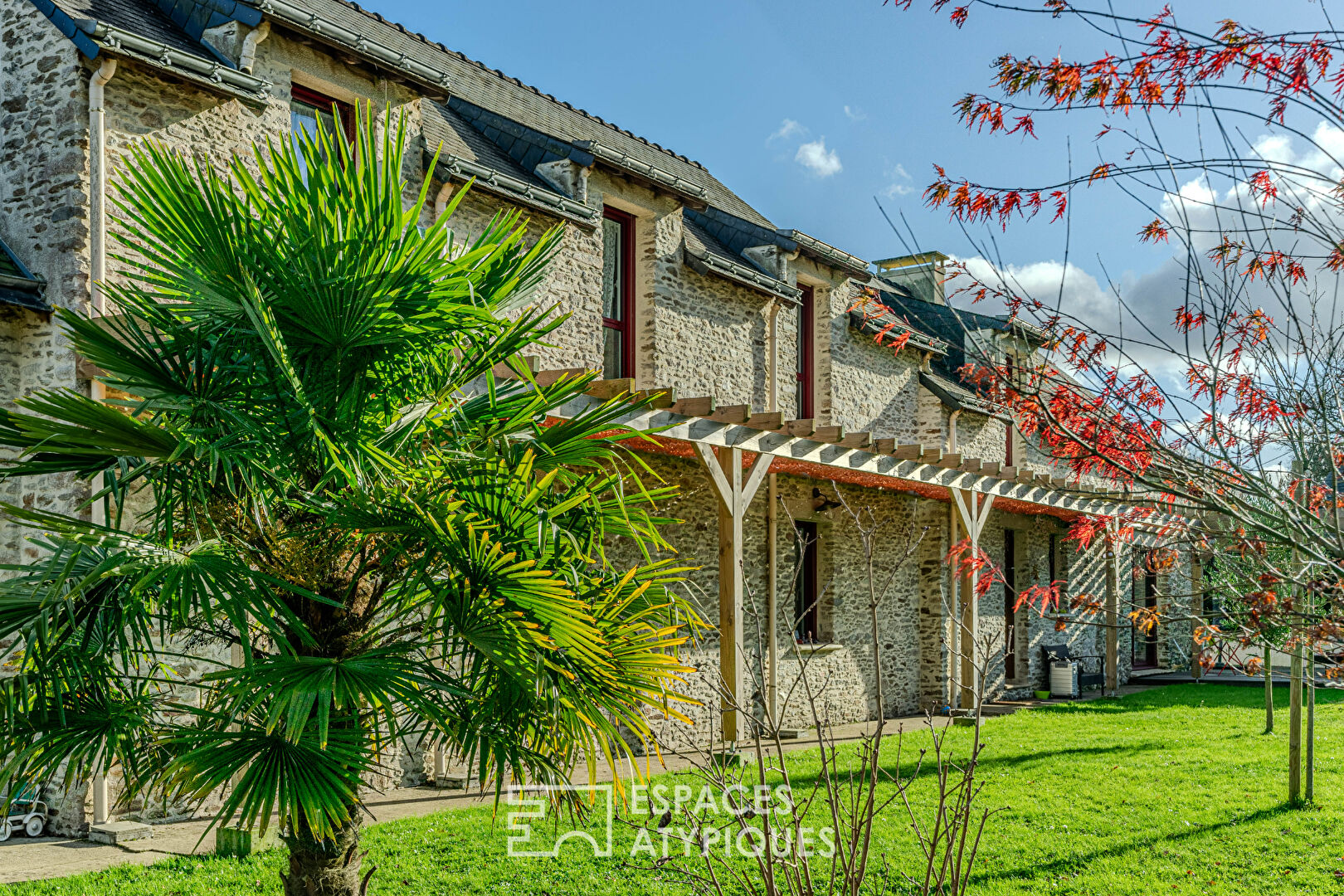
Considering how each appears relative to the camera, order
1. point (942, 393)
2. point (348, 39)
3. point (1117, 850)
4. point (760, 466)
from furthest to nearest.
→ point (942, 393) → point (760, 466) → point (348, 39) → point (1117, 850)

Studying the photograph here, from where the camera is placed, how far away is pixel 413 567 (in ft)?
13.4

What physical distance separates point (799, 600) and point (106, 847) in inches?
313

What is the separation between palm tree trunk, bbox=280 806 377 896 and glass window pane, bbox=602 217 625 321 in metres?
7.29

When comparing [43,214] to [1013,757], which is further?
[1013,757]

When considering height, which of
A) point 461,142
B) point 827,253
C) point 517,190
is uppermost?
point 461,142

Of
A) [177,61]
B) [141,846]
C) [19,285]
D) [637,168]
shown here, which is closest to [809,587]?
[637,168]

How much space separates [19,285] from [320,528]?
4.01m

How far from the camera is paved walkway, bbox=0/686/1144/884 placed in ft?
19.6

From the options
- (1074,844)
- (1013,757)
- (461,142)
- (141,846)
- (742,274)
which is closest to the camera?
(141,846)

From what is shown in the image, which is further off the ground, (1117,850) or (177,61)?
(177,61)

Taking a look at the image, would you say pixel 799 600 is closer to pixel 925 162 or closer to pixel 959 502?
pixel 959 502

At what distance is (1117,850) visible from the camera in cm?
676

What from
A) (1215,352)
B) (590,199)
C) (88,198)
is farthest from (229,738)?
(590,199)

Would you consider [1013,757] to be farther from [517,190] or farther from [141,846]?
[141,846]
